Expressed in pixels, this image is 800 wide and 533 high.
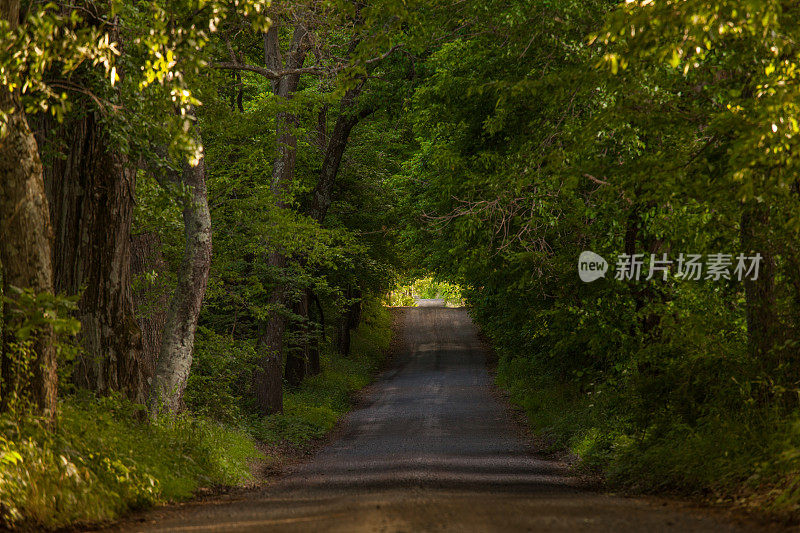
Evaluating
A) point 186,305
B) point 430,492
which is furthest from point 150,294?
point 430,492

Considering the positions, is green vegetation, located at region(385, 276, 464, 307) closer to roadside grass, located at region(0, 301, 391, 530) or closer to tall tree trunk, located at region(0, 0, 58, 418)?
roadside grass, located at region(0, 301, 391, 530)

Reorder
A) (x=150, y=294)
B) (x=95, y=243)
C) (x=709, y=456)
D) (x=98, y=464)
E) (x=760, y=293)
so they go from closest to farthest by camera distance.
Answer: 1. (x=98, y=464)
2. (x=709, y=456)
3. (x=760, y=293)
4. (x=95, y=243)
5. (x=150, y=294)

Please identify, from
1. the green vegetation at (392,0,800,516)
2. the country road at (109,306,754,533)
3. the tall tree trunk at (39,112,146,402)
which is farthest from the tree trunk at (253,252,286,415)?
the tall tree trunk at (39,112,146,402)

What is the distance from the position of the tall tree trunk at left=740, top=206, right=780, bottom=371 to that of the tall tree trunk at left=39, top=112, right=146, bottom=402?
791 centimetres

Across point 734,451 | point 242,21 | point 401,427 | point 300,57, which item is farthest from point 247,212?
point 734,451

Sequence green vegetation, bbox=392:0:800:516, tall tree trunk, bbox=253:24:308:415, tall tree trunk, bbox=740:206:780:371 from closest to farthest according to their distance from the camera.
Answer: green vegetation, bbox=392:0:800:516 < tall tree trunk, bbox=740:206:780:371 < tall tree trunk, bbox=253:24:308:415

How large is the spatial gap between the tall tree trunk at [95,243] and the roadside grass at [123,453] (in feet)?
1.75

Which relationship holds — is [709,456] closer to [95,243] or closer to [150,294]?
[95,243]

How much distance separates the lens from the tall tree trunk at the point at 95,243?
11320mm

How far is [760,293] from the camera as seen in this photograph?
10.9 meters

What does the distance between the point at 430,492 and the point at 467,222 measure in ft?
19.8

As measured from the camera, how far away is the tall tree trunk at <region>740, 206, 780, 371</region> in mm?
10477

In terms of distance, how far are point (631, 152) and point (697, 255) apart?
7.46 ft

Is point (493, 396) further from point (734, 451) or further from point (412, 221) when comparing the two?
point (734, 451)
